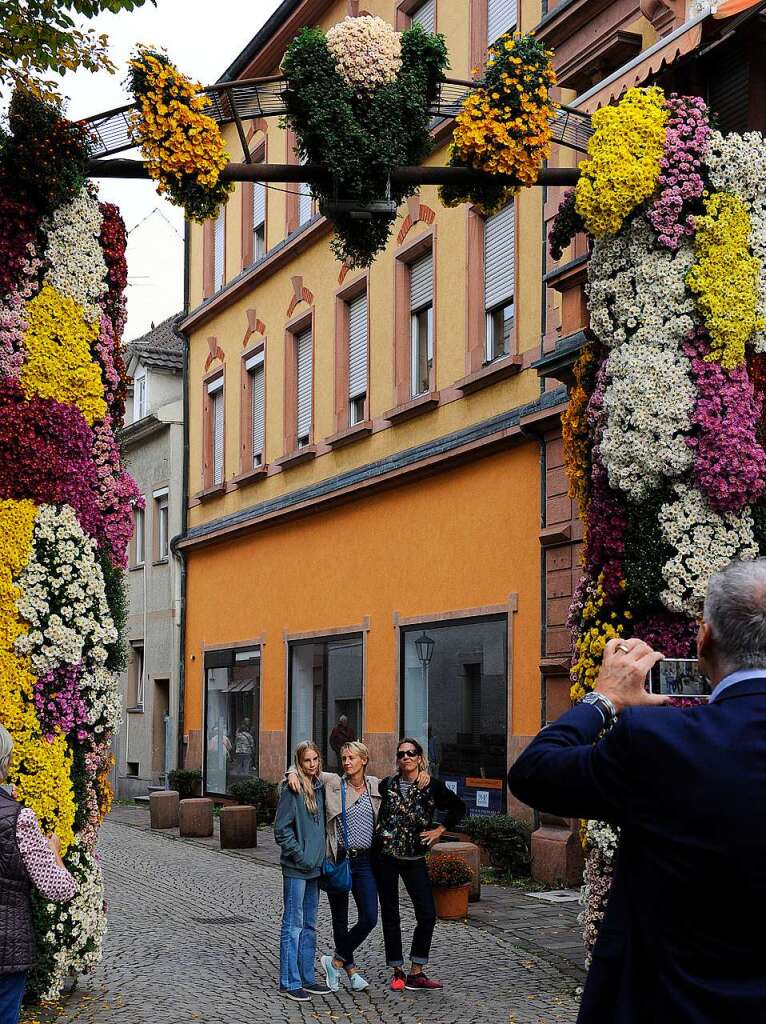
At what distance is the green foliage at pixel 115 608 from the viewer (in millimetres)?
9688

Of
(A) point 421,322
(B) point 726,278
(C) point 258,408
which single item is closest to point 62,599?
(B) point 726,278

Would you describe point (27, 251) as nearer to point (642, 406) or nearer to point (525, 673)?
point (642, 406)

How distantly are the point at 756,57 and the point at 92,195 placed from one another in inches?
229

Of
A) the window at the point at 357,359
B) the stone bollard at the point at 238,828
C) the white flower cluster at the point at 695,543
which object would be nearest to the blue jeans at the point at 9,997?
the white flower cluster at the point at 695,543

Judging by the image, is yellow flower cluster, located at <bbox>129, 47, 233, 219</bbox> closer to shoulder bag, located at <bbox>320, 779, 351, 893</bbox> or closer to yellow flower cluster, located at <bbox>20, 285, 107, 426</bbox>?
yellow flower cluster, located at <bbox>20, 285, 107, 426</bbox>

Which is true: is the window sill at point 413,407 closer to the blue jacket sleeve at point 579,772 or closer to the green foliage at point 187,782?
the green foliage at point 187,782

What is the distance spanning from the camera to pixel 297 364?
25.3 m

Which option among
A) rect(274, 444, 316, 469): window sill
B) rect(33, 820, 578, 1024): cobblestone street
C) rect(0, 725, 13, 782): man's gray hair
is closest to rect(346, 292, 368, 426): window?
rect(274, 444, 316, 469): window sill

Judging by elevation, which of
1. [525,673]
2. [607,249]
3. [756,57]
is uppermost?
[756,57]

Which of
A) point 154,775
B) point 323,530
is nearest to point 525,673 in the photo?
point 323,530

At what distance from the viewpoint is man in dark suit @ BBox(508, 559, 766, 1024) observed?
2.71 metres

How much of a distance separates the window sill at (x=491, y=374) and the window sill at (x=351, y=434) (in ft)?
9.82

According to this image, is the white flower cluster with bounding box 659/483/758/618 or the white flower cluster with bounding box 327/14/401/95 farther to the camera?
the white flower cluster with bounding box 327/14/401/95

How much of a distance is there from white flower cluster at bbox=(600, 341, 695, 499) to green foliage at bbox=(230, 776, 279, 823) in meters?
15.5
